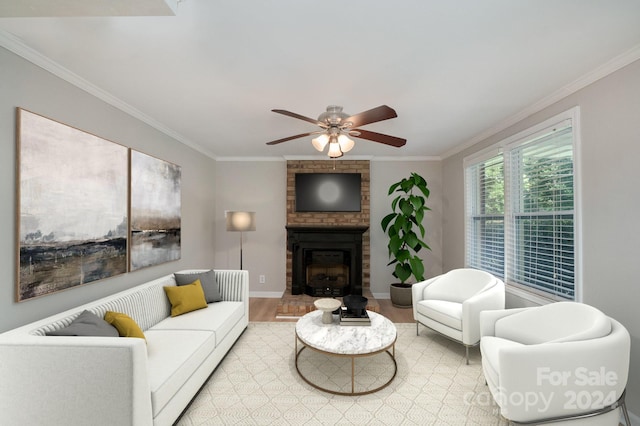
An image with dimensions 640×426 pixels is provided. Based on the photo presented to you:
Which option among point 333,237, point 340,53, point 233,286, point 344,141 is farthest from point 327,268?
point 340,53

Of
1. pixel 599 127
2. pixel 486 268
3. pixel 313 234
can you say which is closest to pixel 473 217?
pixel 486 268

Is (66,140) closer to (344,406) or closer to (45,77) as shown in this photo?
(45,77)

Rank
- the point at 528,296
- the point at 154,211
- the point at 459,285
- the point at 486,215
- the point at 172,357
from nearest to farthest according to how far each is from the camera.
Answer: the point at 172,357, the point at 528,296, the point at 154,211, the point at 459,285, the point at 486,215

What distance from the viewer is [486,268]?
3764 mm

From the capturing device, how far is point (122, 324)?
2023 millimetres

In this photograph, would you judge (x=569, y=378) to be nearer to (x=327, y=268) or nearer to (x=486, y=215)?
(x=486, y=215)

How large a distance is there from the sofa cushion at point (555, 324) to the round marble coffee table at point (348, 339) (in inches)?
36.9

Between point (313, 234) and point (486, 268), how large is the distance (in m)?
2.56

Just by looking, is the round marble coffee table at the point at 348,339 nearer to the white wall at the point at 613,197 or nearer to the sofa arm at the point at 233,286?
the sofa arm at the point at 233,286

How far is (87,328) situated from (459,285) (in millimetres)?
3527

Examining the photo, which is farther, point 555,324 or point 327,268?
point 327,268

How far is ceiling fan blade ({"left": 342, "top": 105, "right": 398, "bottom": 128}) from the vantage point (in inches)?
77.1

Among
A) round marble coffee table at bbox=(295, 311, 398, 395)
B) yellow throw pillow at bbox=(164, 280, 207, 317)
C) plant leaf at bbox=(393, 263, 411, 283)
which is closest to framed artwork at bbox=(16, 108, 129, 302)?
yellow throw pillow at bbox=(164, 280, 207, 317)

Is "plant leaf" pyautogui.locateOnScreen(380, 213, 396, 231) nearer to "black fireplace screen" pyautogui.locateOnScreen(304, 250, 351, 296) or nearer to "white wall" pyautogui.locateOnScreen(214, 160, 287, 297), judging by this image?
"black fireplace screen" pyautogui.locateOnScreen(304, 250, 351, 296)
